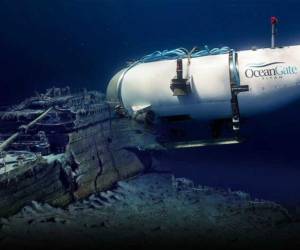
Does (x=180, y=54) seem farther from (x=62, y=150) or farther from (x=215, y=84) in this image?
(x=62, y=150)

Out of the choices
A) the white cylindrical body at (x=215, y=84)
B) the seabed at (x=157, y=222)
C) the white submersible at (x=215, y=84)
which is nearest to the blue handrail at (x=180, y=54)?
the white submersible at (x=215, y=84)

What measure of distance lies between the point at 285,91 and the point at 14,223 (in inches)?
216

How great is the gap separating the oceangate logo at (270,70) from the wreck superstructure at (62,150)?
7.78 feet

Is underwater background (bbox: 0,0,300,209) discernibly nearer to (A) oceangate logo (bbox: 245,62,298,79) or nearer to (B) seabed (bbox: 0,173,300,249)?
(B) seabed (bbox: 0,173,300,249)

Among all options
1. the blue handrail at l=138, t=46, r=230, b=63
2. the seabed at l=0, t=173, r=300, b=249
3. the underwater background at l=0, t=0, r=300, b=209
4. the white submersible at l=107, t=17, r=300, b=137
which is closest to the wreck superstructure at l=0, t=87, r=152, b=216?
the seabed at l=0, t=173, r=300, b=249

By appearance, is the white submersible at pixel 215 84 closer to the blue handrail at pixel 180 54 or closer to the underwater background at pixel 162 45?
the blue handrail at pixel 180 54

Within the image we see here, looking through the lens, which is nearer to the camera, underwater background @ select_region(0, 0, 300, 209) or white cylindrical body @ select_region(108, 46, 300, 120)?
white cylindrical body @ select_region(108, 46, 300, 120)

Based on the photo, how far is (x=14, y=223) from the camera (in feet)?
20.8

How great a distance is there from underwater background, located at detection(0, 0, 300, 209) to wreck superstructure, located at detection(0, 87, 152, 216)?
1.62m

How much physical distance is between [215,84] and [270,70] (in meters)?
0.88

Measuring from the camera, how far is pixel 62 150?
8328mm

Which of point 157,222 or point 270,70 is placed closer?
point 270,70

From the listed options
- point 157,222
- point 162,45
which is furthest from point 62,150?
point 162,45

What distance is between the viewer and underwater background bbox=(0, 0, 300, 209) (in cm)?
797
